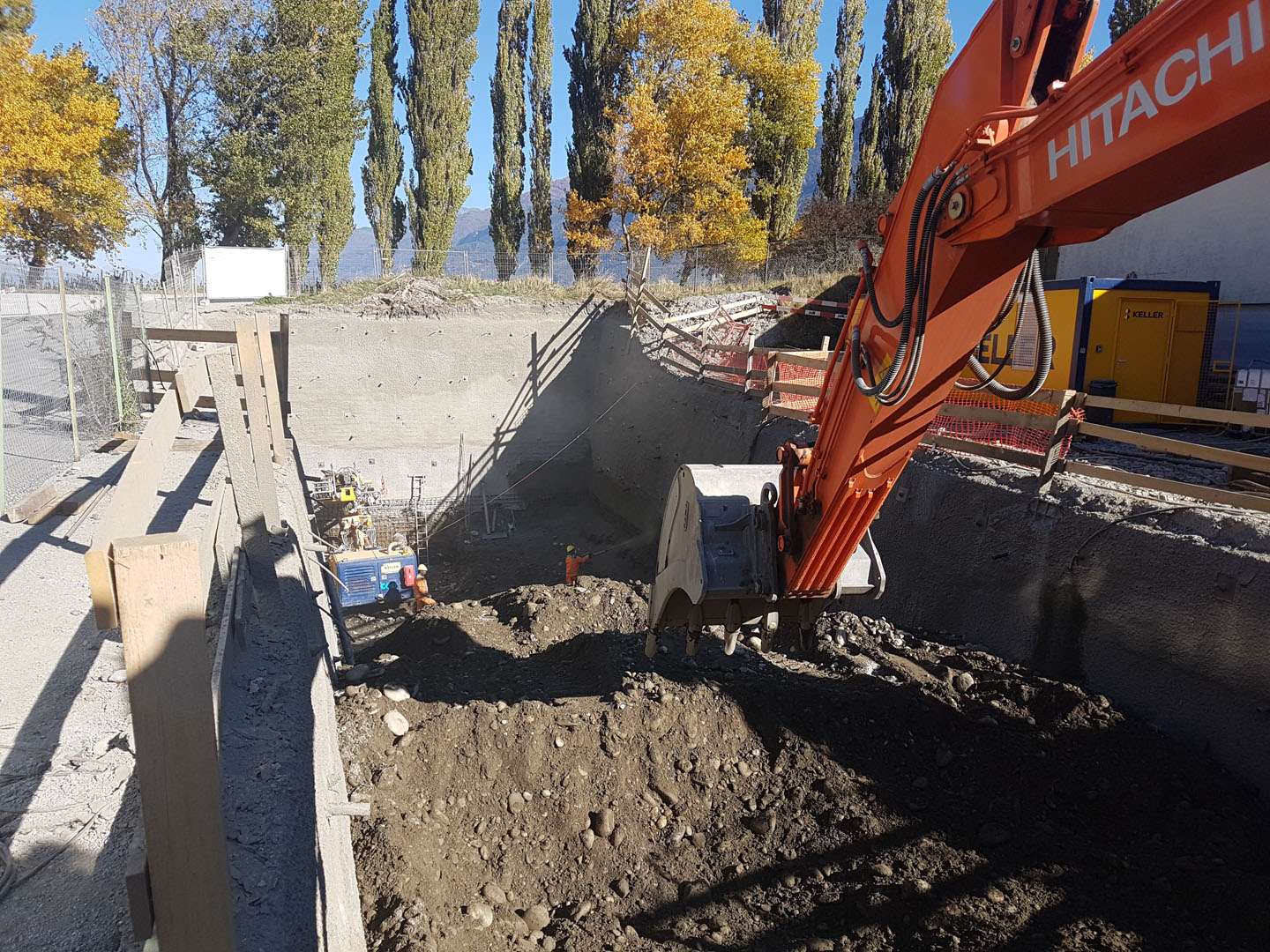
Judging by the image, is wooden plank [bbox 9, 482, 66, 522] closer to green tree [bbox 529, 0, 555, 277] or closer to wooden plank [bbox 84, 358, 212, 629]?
wooden plank [bbox 84, 358, 212, 629]

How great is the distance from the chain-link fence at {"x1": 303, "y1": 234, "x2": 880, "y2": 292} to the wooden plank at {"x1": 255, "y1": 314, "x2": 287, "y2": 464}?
14.3 m

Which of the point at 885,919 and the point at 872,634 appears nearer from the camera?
the point at 885,919

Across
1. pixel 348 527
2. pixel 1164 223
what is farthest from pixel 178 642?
pixel 1164 223

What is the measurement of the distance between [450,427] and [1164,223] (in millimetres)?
15628

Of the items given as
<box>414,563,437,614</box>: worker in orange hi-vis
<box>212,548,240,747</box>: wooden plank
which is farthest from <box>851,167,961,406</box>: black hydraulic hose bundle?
<box>414,563,437,614</box>: worker in orange hi-vis

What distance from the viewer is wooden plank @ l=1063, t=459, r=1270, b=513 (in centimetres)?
598

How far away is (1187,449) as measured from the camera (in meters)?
6.46

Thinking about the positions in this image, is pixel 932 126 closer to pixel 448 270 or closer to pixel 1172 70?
pixel 1172 70

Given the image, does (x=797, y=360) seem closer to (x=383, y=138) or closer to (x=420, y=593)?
(x=420, y=593)

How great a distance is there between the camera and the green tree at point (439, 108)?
26969 millimetres

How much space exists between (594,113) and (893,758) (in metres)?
26.3

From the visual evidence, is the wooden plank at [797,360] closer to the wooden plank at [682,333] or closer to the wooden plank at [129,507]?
the wooden plank at [682,333]

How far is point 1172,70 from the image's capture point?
2273 millimetres

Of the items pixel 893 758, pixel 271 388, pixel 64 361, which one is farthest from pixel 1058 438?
pixel 64 361
